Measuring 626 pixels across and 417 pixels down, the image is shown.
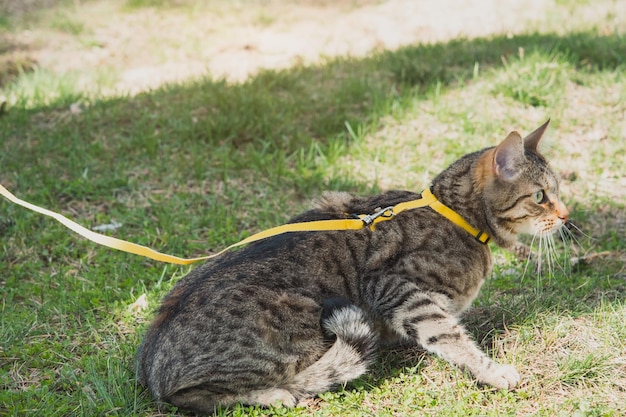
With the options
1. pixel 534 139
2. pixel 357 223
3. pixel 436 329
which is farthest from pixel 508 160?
pixel 436 329

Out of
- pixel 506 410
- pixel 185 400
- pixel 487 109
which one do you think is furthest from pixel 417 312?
pixel 487 109

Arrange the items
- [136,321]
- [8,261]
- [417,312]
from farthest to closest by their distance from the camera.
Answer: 1. [8,261]
2. [136,321]
3. [417,312]

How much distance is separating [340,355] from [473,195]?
3.50 ft

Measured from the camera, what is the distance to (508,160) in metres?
3.28

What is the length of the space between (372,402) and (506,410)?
0.58 meters

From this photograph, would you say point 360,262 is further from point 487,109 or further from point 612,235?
point 487,109

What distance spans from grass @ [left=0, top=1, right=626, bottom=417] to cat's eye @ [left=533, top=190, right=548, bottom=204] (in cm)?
46

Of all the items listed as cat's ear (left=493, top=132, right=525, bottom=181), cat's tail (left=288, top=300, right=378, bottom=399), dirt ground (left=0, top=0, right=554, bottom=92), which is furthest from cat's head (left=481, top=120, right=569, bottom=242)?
dirt ground (left=0, top=0, right=554, bottom=92)

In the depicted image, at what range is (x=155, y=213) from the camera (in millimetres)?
4789

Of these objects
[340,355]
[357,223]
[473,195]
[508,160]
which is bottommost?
[340,355]

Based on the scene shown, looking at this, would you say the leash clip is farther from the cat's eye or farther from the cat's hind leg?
the cat's eye

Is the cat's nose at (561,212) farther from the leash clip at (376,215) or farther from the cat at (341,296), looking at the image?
the leash clip at (376,215)

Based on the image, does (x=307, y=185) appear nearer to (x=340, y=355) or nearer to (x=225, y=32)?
(x=340, y=355)

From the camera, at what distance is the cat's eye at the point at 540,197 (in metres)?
3.32
